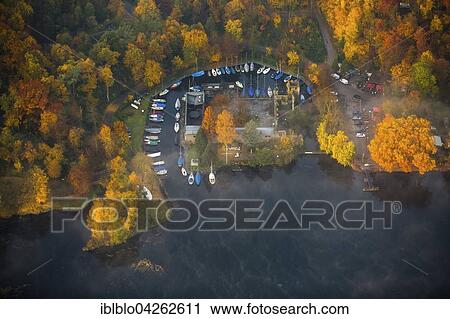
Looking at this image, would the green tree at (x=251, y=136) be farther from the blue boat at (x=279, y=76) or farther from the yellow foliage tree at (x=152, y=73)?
the yellow foliage tree at (x=152, y=73)

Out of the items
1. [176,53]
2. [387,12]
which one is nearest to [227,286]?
[176,53]

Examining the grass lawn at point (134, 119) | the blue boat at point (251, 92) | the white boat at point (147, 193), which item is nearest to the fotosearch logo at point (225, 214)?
the white boat at point (147, 193)

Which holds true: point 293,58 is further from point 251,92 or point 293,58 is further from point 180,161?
point 180,161

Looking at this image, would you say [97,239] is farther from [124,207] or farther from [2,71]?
[2,71]

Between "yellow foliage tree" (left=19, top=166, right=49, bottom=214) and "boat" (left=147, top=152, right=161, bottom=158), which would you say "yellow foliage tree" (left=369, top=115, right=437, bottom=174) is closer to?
"boat" (left=147, top=152, right=161, bottom=158)
